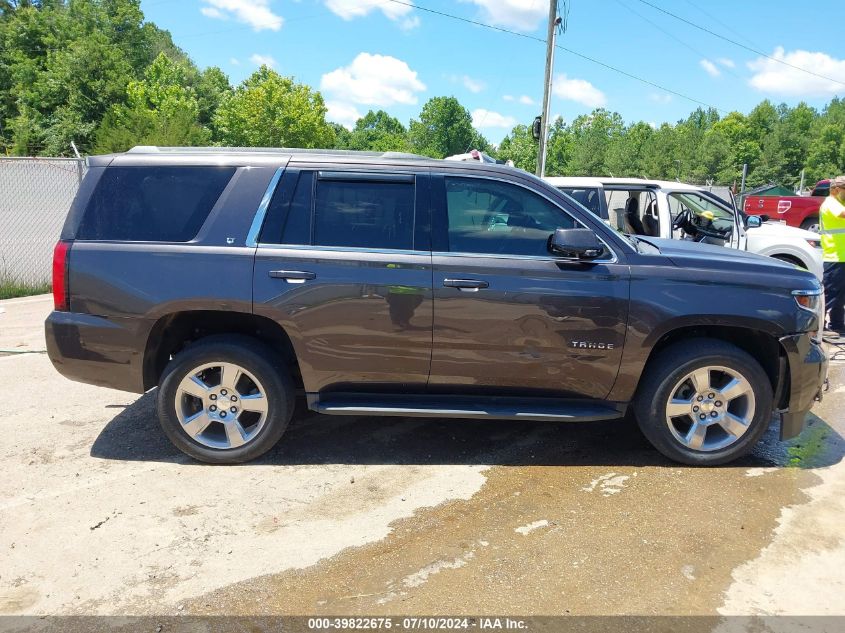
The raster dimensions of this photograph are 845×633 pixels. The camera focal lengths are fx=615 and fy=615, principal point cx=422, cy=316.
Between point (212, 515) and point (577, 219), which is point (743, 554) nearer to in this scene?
point (577, 219)

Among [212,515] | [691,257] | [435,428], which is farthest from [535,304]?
[212,515]

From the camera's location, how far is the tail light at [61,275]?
390cm

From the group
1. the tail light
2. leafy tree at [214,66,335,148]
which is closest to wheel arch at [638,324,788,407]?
the tail light

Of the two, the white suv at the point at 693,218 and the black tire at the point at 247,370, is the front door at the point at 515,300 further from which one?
the white suv at the point at 693,218

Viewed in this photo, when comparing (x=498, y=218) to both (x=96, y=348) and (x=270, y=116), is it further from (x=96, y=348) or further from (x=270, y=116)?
(x=270, y=116)

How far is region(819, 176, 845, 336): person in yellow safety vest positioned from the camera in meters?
7.10

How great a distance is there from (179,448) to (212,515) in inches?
29.9

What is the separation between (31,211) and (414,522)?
9.49 meters

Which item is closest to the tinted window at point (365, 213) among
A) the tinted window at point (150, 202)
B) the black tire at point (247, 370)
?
the tinted window at point (150, 202)

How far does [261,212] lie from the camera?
3.91m

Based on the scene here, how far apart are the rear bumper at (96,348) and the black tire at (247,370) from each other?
239 mm

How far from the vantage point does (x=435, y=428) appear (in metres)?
4.74

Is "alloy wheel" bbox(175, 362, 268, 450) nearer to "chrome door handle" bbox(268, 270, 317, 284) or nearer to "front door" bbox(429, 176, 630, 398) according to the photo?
"chrome door handle" bbox(268, 270, 317, 284)

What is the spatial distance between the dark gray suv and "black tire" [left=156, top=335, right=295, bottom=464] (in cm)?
1
